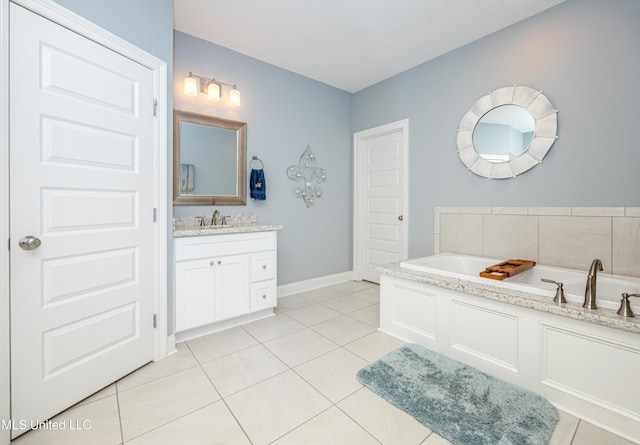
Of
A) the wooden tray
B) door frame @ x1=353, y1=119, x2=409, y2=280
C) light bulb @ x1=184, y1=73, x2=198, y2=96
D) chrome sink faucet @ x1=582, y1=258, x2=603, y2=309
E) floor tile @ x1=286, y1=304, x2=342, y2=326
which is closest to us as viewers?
chrome sink faucet @ x1=582, y1=258, x2=603, y2=309

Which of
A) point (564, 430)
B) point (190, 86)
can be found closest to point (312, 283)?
point (190, 86)

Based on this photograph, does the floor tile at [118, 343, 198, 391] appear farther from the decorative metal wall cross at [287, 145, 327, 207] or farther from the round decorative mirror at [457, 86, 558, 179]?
the round decorative mirror at [457, 86, 558, 179]

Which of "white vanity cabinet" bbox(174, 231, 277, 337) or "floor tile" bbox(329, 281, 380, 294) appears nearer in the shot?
"white vanity cabinet" bbox(174, 231, 277, 337)

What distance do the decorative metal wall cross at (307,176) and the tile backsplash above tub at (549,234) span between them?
5.02ft

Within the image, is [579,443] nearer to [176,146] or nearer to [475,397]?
[475,397]

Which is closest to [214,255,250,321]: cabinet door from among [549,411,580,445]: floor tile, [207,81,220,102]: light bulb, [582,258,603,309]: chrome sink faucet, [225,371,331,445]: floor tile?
[225,371,331,445]: floor tile

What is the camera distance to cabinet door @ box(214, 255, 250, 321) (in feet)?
7.91

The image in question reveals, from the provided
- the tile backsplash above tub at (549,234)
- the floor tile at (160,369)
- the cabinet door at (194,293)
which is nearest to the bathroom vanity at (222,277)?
the cabinet door at (194,293)

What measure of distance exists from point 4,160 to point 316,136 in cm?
297

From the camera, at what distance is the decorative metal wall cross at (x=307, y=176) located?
3548 millimetres

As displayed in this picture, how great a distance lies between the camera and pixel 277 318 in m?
2.78

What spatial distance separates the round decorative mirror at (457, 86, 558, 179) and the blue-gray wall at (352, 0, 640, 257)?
0.07m

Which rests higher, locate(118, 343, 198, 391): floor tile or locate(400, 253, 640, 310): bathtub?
locate(400, 253, 640, 310): bathtub

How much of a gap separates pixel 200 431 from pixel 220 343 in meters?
0.93
